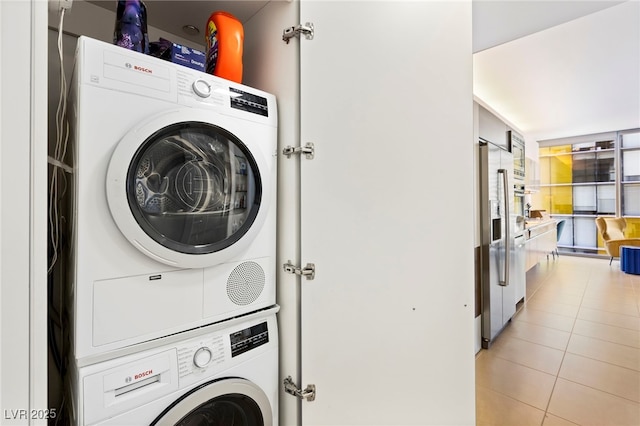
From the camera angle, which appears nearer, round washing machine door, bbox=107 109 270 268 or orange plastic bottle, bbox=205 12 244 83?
round washing machine door, bbox=107 109 270 268

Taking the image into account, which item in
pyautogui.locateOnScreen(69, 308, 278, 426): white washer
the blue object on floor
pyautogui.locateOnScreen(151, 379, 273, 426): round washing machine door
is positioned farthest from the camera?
the blue object on floor

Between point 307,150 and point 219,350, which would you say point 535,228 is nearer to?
point 307,150

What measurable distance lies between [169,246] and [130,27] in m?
0.79

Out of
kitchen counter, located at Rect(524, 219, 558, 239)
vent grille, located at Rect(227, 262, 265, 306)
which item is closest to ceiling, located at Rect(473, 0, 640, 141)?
kitchen counter, located at Rect(524, 219, 558, 239)

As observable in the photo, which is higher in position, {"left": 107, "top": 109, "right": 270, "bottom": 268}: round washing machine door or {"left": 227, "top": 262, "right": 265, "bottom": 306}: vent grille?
{"left": 107, "top": 109, "right": 270, "bottom": 268}: round washing machine door

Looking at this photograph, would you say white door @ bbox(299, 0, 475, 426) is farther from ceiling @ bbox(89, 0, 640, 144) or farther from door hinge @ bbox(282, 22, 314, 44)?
ceiling @ bbox(89, 0, 640, 144)

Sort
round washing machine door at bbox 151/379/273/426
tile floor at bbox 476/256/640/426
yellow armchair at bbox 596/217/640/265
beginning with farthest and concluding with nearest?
yellow armchair at bbox 596/217/640/265
tile floor at bbox 476/256/640/426
round washing machine door at bbox 151/379/273/426

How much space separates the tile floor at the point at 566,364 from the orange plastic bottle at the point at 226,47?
2.24 meters

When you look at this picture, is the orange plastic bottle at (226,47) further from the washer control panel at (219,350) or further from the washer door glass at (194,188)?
the washer control panel at (219,350)

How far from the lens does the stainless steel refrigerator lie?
2.40 metres
